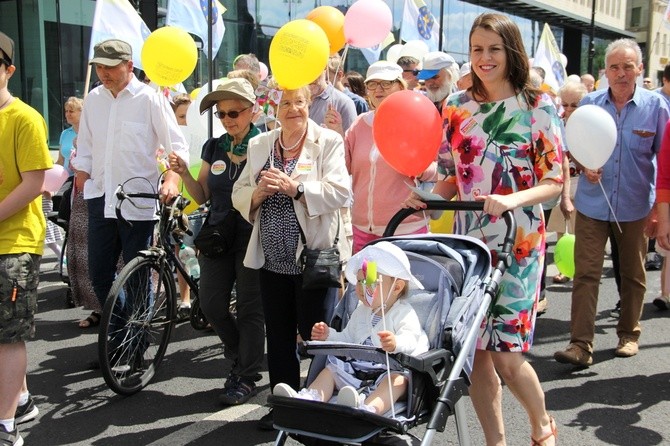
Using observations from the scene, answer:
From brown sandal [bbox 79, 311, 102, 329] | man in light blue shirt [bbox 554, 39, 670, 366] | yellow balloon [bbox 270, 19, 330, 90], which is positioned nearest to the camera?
yellow balloon [bbox 270, 19, 330, 90]

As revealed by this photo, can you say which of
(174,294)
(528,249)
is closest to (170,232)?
(174,294)

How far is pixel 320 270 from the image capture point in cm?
417

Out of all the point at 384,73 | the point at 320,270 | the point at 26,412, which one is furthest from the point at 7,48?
the point at 384,73

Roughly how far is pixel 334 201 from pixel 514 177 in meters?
1.07

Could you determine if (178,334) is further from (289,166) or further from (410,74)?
(410,74)

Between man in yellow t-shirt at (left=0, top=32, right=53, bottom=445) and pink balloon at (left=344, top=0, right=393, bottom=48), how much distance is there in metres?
3.50

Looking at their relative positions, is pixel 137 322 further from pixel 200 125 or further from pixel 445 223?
pixel 200 125

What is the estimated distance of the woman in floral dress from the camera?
11.5 ft

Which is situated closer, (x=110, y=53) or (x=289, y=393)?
(x=289, y=393)

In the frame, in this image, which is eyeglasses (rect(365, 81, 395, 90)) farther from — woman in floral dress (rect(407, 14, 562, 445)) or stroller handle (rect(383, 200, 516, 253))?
stroller handle (rect(383, 200, 516, 253))

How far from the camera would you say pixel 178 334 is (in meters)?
6.52

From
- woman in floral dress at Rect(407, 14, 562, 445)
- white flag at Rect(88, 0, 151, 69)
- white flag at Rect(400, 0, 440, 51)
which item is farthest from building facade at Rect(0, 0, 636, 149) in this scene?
woman in floral dress at Rect(407, 14, 562, 445)

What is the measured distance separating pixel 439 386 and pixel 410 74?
228 inches

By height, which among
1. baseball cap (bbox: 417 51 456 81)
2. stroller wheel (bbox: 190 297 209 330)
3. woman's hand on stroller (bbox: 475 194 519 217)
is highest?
baseball cap (bbox: 417 51 456 81)
